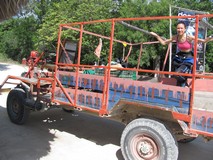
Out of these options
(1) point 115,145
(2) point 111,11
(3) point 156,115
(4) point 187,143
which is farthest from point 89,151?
(2) point 111,11

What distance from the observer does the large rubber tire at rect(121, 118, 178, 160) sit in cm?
388

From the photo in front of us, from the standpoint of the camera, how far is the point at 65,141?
5.41 metres

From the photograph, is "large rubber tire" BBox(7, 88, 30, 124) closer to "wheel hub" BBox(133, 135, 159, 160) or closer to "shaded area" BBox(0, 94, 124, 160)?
"shaded area" BBox(0, 94, 124, 160)

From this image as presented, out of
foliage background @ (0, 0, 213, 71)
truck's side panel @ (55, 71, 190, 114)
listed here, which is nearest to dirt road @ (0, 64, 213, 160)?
truck's side panel @ (55, 71, 190, 114)

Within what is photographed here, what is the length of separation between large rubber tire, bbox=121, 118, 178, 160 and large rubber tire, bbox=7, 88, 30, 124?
2792 millimetres

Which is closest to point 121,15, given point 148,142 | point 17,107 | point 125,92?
point 17,107

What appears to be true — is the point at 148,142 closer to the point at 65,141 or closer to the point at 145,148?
the point at 145,148

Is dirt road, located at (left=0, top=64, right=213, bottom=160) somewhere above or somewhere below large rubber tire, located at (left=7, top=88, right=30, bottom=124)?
below

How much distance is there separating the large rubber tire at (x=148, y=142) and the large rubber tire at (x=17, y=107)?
2.79 m

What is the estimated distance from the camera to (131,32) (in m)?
16.5

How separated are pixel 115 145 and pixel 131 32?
1192 centimetres

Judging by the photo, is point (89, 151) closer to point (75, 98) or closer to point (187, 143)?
point (75, 98)

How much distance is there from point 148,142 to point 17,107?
3.46m

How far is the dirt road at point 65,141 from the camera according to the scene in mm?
4715
